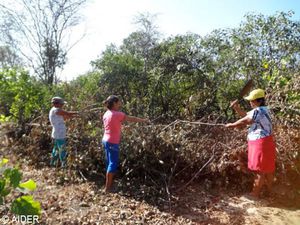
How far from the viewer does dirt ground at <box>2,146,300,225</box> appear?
405cm

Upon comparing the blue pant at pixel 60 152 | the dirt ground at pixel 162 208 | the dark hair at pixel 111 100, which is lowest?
the dirt ground at pixel 162 208

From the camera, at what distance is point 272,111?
18.1 ft

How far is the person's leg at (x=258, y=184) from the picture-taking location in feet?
14.7

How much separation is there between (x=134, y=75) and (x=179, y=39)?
5.17 ft

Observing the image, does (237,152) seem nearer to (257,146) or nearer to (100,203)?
(257,146)

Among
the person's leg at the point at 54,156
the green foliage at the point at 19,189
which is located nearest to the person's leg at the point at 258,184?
the green foliage at the point at 19,189

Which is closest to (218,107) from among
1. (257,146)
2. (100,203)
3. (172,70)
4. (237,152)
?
(172,70)

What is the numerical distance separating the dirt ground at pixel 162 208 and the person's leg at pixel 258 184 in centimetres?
12

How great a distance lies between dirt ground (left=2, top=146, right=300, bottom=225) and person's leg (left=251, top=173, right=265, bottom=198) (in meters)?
0.12

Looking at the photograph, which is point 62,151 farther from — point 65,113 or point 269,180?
point 269,180

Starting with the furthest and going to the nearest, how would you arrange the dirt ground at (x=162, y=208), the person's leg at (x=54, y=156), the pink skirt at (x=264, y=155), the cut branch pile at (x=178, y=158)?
the person's leg at (x=54, y=156) < the cut branch pile at (x=178, y=158) < the pink skirt at (x=264, y=155) < the dirt ground at (x=162, y=208)

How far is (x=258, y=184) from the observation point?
4.53m

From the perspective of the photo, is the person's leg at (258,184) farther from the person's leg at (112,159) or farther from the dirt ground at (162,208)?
the person's leg at (112,159)

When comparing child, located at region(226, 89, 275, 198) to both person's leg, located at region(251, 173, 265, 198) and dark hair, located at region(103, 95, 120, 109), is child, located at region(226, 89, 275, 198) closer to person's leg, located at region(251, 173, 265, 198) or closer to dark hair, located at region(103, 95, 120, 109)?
person's leg, located at region(251, 173, 265, 198)
